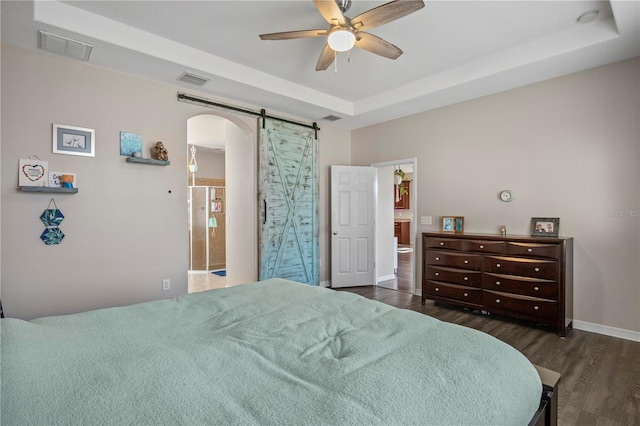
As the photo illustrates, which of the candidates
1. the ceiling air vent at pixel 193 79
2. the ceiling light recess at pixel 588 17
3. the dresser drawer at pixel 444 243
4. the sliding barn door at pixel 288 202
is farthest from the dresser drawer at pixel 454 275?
the ceiling air vent at pixel 193 79

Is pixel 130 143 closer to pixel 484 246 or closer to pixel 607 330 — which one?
pixel 484 246

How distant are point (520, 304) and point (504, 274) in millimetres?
328

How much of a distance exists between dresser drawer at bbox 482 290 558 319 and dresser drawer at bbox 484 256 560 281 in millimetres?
238

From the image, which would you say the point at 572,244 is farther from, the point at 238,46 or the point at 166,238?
the point at 166,238

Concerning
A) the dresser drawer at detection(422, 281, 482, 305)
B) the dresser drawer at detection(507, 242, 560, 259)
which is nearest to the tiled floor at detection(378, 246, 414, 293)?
the dresser drawer at detection(422, 281, 482, 305)

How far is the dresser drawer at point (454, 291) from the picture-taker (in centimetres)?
366

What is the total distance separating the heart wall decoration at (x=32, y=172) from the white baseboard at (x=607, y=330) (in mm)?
5335

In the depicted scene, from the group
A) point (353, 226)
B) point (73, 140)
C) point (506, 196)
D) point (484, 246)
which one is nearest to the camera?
point (73, 140)

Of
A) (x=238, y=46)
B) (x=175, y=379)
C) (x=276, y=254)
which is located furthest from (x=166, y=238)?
(x=175, y=379)

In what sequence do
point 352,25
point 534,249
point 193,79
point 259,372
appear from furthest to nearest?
point 193,79 → point 534,249 → point 352,25 → point 259,372

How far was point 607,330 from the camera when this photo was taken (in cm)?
313

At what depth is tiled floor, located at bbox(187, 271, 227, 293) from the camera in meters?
5.08

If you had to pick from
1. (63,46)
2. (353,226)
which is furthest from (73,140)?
(353,226)

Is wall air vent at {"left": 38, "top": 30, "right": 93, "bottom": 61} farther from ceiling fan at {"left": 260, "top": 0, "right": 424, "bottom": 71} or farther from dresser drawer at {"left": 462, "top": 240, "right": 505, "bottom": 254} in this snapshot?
dresser drawer at {"left": 462, "top": 240, "right": 505, "bottom": 254}
